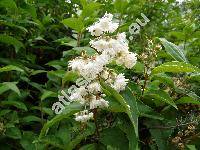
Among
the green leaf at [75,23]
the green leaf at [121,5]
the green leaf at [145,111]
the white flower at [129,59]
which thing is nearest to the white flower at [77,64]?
the white flower at [129,59]

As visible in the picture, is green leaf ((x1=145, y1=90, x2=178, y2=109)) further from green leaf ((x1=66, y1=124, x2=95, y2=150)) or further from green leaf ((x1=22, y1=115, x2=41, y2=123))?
green leaf ((x1=22, y1=115, x2=41, y2=123))

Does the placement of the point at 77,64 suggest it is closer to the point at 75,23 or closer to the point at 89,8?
the point at 75,23

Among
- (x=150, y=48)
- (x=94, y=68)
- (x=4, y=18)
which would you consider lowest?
(x=94, y=68)

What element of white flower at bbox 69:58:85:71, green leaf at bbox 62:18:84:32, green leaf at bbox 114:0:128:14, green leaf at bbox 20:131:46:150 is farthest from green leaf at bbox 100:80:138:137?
green leaf at bbox 114:0:128:14

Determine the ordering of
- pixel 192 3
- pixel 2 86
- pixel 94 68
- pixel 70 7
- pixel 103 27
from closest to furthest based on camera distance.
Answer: pixel 94 68 → pixel 103 27 → pixel 2 86 → pixel 70 7 → pixel 192 3

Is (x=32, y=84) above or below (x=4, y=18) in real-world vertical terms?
below

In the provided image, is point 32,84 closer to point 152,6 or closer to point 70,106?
point 70,106

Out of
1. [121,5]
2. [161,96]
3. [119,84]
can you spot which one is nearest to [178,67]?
[161,96]

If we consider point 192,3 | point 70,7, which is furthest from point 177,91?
point 192,3
